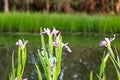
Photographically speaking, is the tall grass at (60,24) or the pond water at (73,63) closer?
the pond water at (73,63)

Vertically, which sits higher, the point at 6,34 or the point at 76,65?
the point at 76,65

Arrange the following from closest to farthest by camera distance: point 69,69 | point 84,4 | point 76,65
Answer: point 69,69 → point 76,65 → point 84,4

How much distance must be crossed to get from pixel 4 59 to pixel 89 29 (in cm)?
672

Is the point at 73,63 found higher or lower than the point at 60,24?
higher

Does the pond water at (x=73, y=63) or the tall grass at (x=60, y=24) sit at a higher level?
the pond water at (x=73, y=63)

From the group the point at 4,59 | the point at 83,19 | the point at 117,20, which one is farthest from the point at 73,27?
the point at 4,59

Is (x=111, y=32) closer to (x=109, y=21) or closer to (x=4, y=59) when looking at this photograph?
(x=109, y=21)

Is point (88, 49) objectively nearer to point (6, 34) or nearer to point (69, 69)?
point (69, 69)

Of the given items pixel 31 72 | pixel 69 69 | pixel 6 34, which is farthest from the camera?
pixel 6 34

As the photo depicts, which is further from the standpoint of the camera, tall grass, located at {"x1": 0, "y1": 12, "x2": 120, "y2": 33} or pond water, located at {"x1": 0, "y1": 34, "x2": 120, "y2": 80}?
tall grass, located at {"x1": 0, "y1": 12, "x2": 120, "y2": 33}

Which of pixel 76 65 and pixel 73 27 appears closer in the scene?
pixel 76 65

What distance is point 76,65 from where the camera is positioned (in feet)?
22.0

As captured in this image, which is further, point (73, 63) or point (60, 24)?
point (60, 24)

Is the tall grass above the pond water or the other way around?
the other way around
